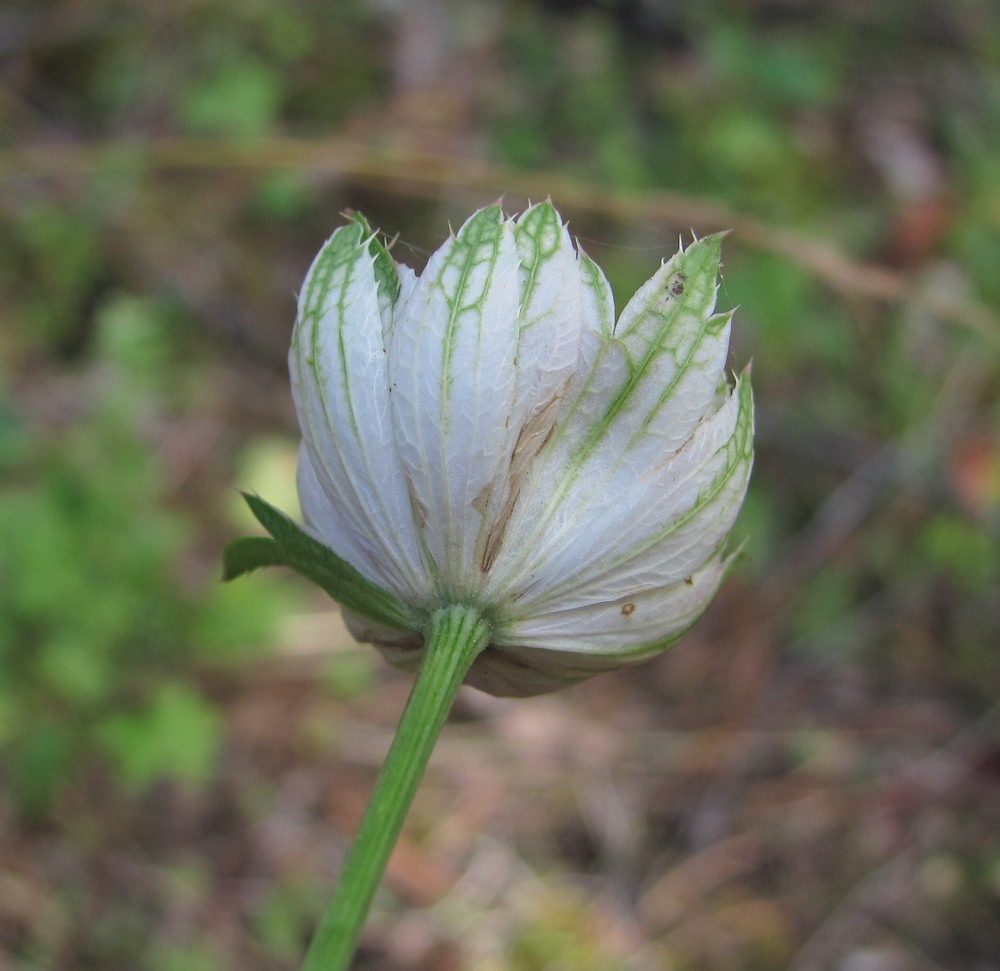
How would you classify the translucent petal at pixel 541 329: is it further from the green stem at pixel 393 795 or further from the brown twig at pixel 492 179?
the brown twig at pixel 492 179

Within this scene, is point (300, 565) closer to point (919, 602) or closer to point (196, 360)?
point (196, 360)

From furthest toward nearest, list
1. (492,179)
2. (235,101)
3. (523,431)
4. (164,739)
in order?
(235,101) → (164,739) → (492,179) → (523,431)

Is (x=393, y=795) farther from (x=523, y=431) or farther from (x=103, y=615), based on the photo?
(x=103, y=615)

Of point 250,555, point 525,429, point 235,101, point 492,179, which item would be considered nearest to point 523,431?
point 525,429

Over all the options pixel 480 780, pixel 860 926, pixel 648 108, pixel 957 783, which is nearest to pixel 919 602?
pixel 957 783

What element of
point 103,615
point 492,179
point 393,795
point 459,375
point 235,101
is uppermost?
point 235,101

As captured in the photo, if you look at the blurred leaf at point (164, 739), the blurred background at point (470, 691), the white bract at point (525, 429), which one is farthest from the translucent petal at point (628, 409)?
the blurred leaf at point (164, 739)

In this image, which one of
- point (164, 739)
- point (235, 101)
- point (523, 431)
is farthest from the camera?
point (235, 101)
